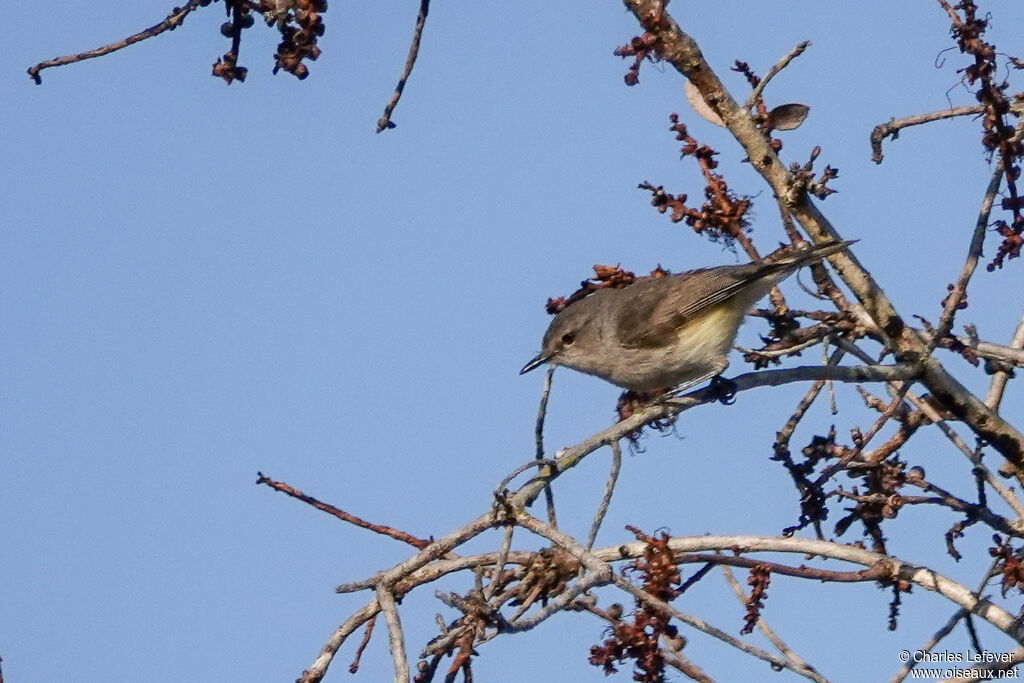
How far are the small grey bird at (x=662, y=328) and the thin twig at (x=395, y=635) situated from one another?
9.53ft

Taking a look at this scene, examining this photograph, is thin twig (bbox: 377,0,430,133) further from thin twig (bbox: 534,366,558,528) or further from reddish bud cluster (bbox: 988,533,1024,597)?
reddish bud cluster (bbox: 988,533,1024,597)

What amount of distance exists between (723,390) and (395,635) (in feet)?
6.62

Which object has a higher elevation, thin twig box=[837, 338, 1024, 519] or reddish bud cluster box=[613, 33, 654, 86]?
reddish bud cluster box=[613, 33, 654, 86]

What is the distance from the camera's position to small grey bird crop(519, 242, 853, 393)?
6.66 m

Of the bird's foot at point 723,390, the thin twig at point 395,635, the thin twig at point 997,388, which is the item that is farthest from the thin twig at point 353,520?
the thin twig at point 997,388

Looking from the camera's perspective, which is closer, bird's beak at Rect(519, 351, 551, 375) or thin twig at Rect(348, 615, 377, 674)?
thin twig at Rect(348, 615, 377, 674)

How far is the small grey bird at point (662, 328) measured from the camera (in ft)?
21.8

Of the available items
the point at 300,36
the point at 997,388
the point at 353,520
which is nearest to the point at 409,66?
the point at 300,36

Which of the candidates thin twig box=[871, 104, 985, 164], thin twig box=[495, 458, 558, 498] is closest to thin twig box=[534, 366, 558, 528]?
thin twig box=[495, 458, 558, 498]

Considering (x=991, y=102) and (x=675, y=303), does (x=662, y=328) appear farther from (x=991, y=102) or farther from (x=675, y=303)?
(x=991, y=102)

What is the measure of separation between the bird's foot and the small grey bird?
60cm

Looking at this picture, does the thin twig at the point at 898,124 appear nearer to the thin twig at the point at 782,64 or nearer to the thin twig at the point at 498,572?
the thin twig at the point at 782,64

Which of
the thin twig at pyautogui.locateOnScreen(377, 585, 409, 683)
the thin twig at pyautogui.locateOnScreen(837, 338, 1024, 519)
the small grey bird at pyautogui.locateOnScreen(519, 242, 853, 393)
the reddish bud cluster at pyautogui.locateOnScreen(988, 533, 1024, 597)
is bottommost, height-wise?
the thin twig at pyautogui.locateOnScreen(377, 585, 409, 683)

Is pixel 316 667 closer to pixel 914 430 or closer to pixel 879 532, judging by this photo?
pixel 879 532
